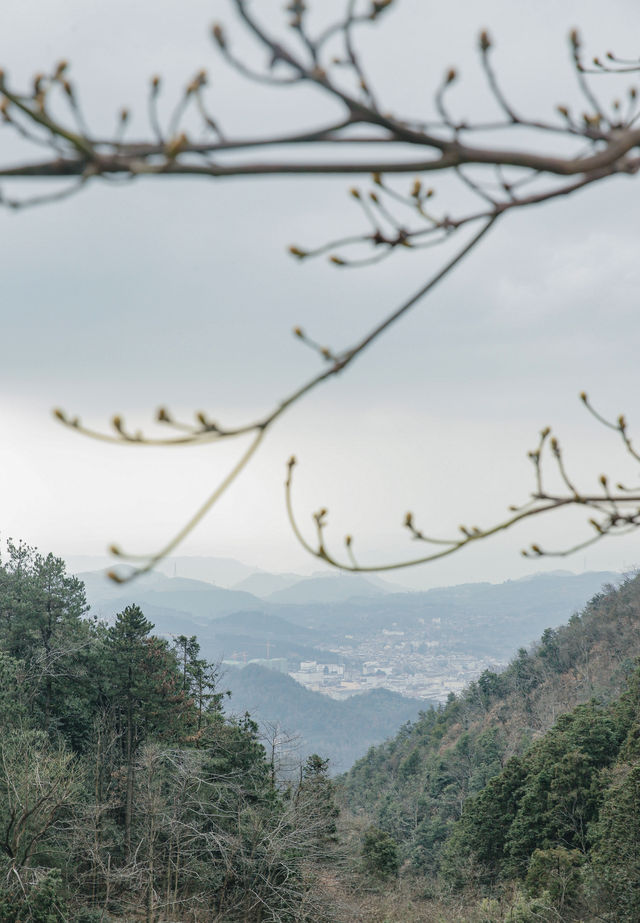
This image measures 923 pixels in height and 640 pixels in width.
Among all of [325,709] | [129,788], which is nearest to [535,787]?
[129,788]

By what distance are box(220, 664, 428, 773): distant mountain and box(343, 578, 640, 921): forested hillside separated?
60.2 m

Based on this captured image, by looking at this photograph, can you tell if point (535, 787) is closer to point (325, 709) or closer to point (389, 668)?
point (325, 709)

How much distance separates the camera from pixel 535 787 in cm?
2111

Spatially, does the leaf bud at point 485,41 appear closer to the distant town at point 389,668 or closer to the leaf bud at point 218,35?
the leaf bud at point 218,35

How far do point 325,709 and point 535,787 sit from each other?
314ft

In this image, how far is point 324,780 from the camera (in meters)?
21.5

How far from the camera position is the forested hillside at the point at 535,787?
14992 millimetres

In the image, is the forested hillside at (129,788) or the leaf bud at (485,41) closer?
the leaf bud at (485,41)

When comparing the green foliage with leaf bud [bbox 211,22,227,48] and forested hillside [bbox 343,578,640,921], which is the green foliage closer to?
forested hillside [bbox 343,578,640,921]

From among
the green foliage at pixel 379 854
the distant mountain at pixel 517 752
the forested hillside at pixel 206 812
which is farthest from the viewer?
the green foliage at pixel 379 854

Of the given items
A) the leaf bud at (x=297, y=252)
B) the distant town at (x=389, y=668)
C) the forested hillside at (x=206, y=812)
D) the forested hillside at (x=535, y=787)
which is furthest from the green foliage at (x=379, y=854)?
the distant town at (x=389, y=668)

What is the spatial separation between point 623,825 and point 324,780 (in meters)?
9.60

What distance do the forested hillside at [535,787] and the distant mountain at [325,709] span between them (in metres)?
60.2

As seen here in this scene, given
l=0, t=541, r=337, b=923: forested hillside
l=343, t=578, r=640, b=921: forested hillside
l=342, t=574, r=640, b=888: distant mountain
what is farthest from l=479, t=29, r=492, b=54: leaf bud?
l=342, t=574, r=640, b=888: distant mountain
